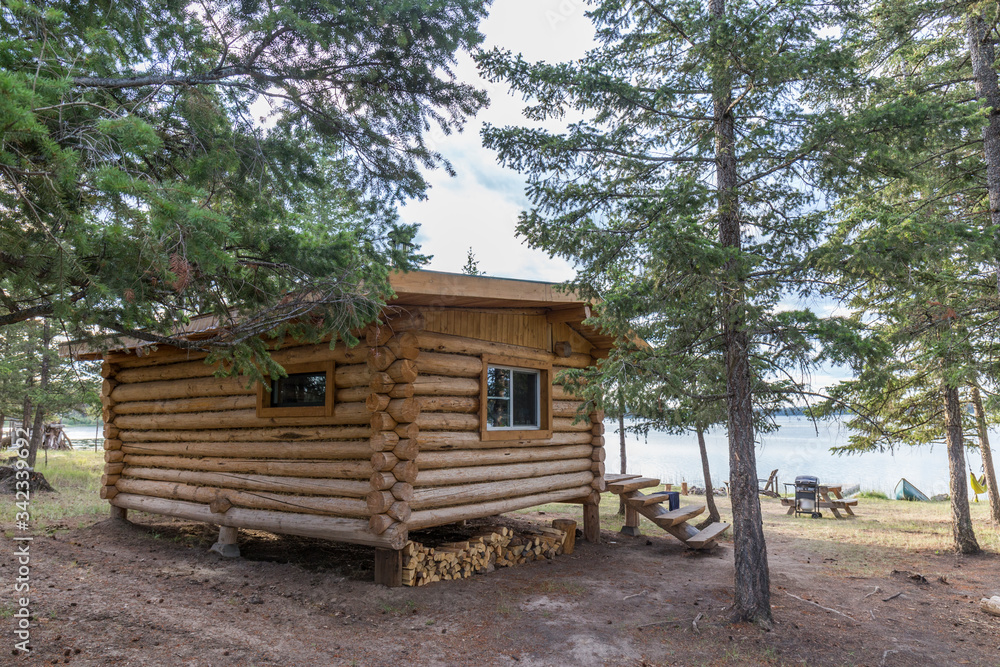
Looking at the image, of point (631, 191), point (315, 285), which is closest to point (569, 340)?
point (631, 191)

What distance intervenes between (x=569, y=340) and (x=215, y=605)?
6.46 metres

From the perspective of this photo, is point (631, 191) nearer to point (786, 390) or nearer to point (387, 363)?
point (786, 390)

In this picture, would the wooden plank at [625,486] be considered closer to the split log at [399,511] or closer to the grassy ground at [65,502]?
the split log at [399,511]

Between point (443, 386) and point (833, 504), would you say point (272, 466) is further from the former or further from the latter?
Result: point (833, 504)

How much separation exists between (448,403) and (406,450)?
3.39 ft

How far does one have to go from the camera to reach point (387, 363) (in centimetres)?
738

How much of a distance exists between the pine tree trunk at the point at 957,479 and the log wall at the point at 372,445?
6248 mm

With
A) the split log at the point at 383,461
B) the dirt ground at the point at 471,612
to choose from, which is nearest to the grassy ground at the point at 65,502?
the dirt ground at the point at 471,612

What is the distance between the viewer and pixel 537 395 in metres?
9.67

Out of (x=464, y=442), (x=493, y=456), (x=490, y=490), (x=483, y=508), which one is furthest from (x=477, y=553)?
(x=464, y=442)

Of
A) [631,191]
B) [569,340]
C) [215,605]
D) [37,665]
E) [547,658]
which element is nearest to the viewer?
[37,665]

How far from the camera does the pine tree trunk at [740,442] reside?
6348 mm

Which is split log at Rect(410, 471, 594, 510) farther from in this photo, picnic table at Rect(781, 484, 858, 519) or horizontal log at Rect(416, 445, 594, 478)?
picnic table at Rect(781, 484, 858, 519)

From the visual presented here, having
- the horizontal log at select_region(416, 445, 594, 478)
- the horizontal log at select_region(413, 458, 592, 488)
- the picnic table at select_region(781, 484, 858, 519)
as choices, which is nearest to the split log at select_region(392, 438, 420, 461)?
the horizontal log at select_region(416, 445, 594, 478)
